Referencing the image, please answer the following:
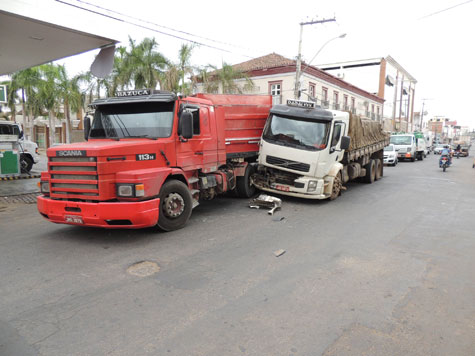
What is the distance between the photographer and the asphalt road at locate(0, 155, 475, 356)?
125 inches

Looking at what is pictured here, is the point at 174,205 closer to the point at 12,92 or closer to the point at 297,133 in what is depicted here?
the point at 297,133

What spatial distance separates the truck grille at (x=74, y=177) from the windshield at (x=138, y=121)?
116cm

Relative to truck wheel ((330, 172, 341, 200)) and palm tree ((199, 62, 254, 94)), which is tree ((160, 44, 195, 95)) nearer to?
palm tree ((199, 62, 254, 94))

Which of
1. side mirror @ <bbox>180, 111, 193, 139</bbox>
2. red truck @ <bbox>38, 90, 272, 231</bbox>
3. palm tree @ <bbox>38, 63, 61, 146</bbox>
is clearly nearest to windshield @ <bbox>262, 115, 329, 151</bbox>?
red truck @ <bbox>38, 90, 272, 231</bbox>

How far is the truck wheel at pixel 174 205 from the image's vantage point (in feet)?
21.0

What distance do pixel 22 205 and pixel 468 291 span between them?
10.6 m

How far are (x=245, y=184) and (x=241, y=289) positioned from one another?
594 cm

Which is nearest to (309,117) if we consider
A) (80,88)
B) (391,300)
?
(391,300)

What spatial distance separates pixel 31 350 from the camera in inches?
118

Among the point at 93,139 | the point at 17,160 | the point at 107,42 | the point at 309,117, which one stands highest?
the point at 107,42

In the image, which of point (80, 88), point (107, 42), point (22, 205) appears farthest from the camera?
point (80, 88)

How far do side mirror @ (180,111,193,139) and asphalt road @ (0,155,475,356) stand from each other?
1.96m

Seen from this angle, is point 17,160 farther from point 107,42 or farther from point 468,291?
point 468,291

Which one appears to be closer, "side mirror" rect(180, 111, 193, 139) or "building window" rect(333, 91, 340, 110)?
"side mirror" rect(180, 111, 193, 139)
